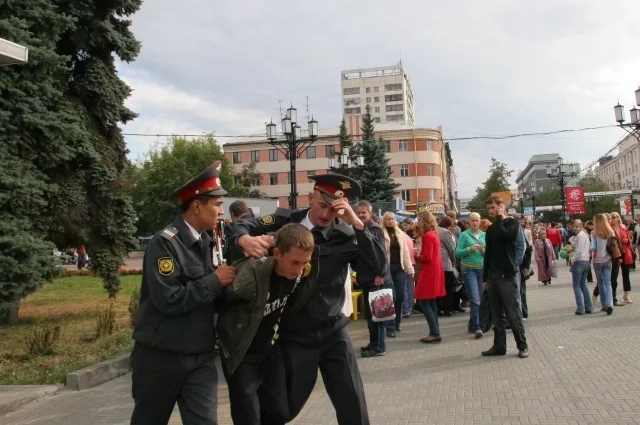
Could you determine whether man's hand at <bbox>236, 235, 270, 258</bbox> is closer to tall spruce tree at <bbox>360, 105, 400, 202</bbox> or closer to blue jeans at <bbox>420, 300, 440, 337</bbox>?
blue jeans at <bbox>420, 300, 440, 337</bbox>

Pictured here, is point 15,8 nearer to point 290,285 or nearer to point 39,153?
point 39,153

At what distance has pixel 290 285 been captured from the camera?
3.46m

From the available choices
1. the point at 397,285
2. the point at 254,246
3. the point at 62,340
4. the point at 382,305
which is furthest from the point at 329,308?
the point at 62,340

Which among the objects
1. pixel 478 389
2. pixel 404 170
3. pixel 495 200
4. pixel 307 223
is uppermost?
pixel 404 170

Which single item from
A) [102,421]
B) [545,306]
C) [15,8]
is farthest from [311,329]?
[545,306]

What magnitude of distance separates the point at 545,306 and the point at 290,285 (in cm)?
1066

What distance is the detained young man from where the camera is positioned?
3.28 metres

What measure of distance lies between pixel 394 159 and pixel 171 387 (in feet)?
245

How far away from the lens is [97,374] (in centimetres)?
722

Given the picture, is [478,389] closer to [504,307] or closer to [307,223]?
[504,307]

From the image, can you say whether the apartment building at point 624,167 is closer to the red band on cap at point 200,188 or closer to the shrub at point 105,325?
the shrub at point 105,325

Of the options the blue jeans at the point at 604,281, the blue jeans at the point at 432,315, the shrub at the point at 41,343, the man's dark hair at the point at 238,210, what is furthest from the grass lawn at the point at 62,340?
the blue jeans at the point at 604,281

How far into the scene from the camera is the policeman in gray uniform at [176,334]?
3.11 metres

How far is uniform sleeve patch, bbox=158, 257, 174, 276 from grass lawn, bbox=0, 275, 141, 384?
4.79 meters
